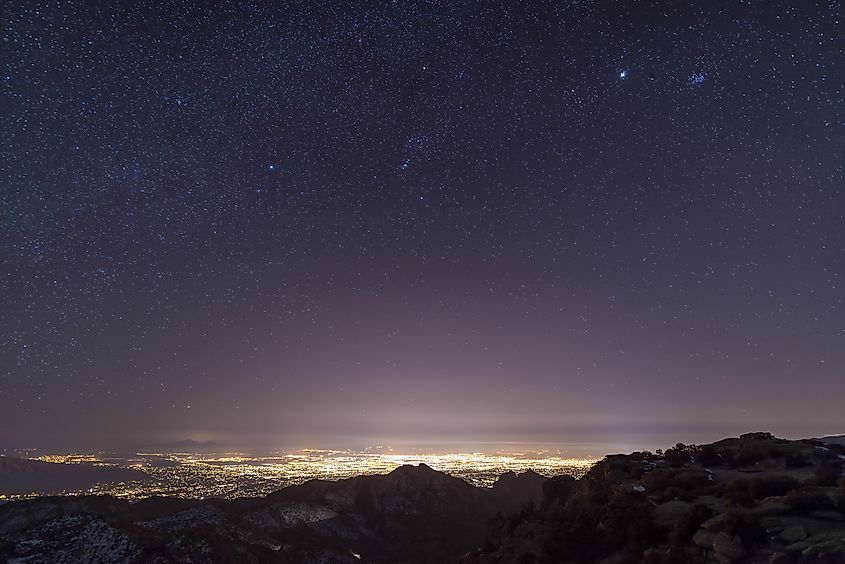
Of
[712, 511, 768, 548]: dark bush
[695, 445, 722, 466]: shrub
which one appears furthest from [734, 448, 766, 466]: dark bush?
[712, 511, 768, 548]: dark bush

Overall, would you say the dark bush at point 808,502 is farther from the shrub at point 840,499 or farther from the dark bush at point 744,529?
the dark bush at point 744,529

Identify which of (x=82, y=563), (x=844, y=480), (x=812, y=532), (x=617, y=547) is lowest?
(x=82, y=563)

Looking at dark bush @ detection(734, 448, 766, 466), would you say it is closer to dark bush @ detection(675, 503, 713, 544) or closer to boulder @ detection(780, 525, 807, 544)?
Answer: dark bush @ detection(675, 503, 713, 544)

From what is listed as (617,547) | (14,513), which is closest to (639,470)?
(617,547)

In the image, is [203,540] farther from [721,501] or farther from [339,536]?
[721,501]

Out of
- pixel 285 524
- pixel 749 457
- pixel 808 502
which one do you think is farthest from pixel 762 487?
pixel 285 524

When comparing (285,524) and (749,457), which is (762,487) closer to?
(749,457)
